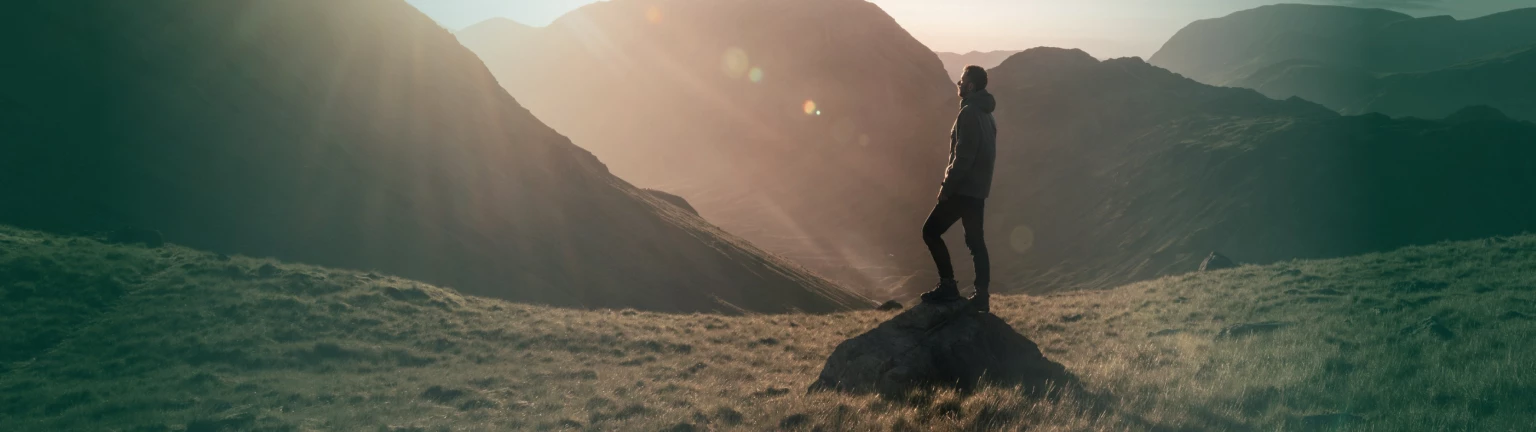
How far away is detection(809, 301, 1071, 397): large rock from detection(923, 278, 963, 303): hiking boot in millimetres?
118

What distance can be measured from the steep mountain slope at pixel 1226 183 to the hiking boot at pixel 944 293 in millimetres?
77934

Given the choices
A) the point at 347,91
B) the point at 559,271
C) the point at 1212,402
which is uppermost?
the point at 347,91

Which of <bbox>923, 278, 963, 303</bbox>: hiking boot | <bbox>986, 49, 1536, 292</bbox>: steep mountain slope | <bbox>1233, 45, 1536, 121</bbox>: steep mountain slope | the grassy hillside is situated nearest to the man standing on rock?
<bbox>923, 278, 963, 303</bbox>: hiking boot

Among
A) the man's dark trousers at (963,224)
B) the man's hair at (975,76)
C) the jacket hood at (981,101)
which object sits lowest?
the man's dark trousers at (963,224)

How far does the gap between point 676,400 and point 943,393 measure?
443cm

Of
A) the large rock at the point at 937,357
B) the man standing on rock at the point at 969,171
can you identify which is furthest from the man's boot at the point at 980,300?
the man standing on rock at the point at 969,171

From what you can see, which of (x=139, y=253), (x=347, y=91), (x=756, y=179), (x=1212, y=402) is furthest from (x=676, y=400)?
(x=756, y=179)

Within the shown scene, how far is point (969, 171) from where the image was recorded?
9773 mm

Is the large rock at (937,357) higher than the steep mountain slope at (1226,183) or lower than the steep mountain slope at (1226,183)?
lower

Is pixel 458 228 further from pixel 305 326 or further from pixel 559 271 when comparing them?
pixel 305 326

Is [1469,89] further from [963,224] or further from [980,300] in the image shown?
[963,224]

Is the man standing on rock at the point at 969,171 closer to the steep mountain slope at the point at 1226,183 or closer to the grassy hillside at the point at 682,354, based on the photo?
the grassy hillside at the point at 682,354

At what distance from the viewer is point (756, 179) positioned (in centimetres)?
19600

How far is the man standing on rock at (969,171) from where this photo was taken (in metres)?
9.73
